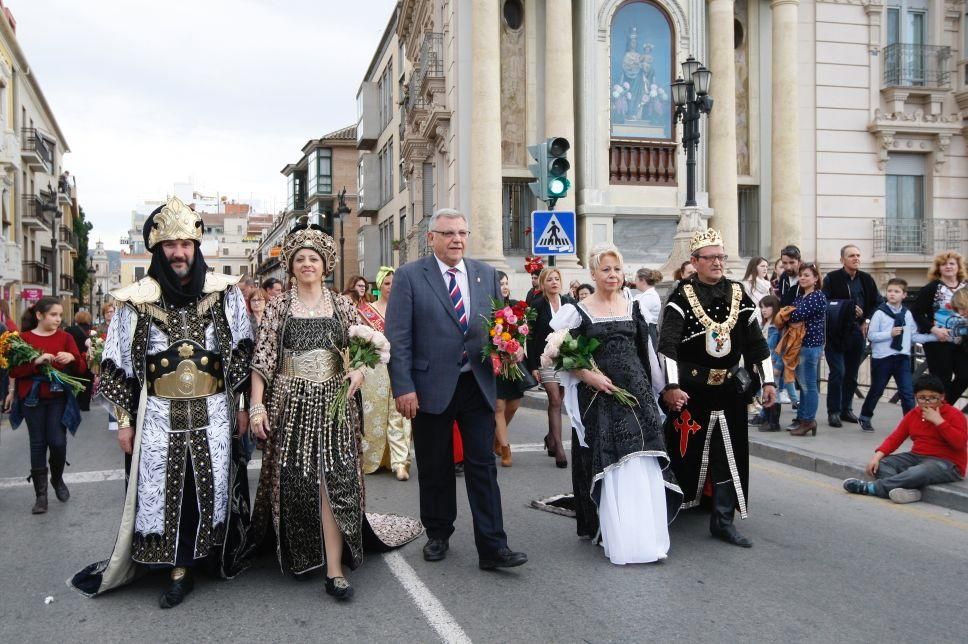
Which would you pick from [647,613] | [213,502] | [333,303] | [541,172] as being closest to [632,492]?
[647,613]

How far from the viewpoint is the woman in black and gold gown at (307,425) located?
17.1 ft

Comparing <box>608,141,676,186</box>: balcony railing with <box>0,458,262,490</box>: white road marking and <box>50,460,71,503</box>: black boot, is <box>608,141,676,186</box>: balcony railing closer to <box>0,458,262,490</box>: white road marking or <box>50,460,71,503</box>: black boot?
<box>0,458,262,490</box>: white road marking

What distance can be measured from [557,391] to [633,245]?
14.9 metres

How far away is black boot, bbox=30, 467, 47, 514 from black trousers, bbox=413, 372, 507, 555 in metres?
3.82

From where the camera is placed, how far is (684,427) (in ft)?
20.9

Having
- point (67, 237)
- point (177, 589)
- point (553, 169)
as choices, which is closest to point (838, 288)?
point (553, 169)

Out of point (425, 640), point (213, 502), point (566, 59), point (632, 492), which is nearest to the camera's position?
point (425, 640)

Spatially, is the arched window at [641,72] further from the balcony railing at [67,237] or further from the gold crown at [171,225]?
the balcony railing at [67,237]

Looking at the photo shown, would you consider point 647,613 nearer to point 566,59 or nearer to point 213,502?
point 213,502

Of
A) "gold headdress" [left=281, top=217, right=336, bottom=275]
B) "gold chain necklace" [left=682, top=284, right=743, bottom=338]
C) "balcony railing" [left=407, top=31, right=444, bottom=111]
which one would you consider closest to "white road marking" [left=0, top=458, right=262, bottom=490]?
"gold headdress" [left=281, top=217, right=336, bottom=275]

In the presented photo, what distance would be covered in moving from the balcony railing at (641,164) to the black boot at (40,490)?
18005mm

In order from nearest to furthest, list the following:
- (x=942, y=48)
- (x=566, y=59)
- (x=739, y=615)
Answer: (x=739, y=615), (x=566, y=59), (x=942, y=48)

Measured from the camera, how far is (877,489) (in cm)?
769

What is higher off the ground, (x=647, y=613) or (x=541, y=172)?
(x=541, y=172)
